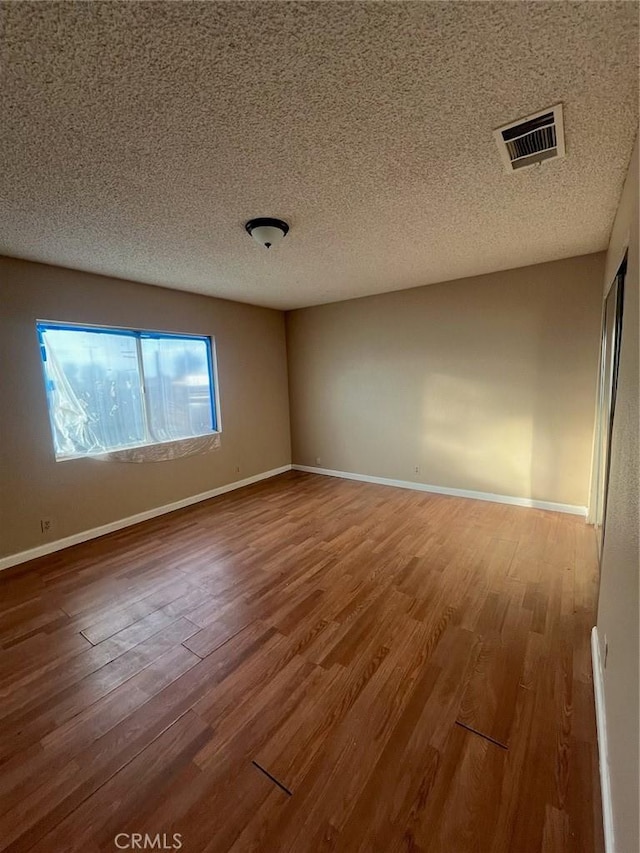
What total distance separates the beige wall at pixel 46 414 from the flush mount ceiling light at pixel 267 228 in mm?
1968

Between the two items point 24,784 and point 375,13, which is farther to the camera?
point 24,784

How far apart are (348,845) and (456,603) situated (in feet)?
4.70

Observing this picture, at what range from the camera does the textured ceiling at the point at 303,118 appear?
1023 mm

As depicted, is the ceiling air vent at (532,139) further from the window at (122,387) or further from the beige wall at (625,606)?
the window at (122,387)

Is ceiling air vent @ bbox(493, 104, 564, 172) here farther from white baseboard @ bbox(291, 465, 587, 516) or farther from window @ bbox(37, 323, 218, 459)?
window @ bbox(37, 323, 218, 459)

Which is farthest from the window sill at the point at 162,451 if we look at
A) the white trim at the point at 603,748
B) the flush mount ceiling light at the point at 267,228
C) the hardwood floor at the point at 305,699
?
the white trim at the point at 603,748

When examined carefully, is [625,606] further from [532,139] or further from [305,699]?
[532,139]

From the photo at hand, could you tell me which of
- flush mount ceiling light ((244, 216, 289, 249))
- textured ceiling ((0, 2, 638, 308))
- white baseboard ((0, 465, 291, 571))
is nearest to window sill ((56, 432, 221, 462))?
white baseboard ((0, 465, 291, 571))

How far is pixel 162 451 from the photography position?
3977 millimetres

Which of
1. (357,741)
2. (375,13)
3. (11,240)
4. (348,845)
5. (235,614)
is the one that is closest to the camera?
(375,13)

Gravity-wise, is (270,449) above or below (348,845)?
above

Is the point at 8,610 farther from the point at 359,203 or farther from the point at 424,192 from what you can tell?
the point at 424,192

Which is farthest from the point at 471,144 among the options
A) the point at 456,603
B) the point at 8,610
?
the point at 8,610

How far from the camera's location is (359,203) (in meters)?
2.11
